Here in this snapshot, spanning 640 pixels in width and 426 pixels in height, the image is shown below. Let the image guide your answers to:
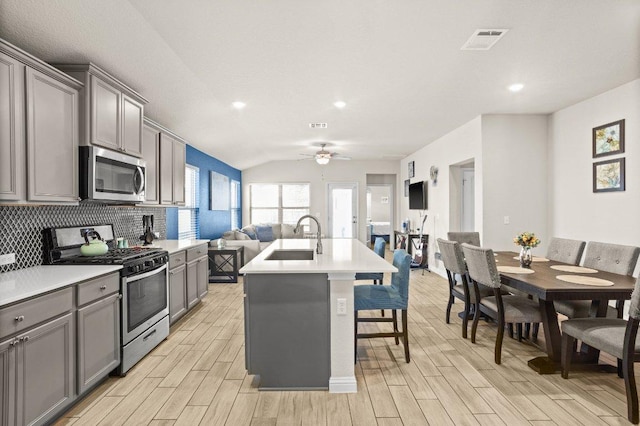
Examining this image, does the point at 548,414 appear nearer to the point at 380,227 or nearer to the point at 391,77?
the point at 391,77

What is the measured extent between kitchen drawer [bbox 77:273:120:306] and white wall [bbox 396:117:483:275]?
4711 millimetres

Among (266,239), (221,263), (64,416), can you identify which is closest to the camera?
(64,416)

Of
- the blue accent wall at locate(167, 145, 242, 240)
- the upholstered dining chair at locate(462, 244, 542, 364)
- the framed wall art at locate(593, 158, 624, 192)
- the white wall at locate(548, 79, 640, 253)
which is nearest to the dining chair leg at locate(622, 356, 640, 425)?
the upholstered dining chair at locate(462, 244, 542, 364)

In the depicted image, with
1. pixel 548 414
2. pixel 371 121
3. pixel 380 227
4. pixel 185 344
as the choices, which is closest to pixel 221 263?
pixel 185 344

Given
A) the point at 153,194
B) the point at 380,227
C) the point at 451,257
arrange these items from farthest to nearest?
the point at 380,227, the point at 153,194, the point at 451,257

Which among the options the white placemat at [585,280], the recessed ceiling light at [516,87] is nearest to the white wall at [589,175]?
the recessed ceiling light at [516,87]

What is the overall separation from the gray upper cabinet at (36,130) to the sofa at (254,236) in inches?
168

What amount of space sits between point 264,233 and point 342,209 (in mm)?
2552

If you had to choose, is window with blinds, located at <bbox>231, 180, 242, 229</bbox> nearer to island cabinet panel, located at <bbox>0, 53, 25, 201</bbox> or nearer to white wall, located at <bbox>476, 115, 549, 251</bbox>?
white wall, located at <bbox>476, 115, 549, 251</bbox>

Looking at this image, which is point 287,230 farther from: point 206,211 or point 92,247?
point 92,247

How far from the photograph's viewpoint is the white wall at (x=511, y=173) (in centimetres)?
523

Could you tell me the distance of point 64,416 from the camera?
2.30 metres

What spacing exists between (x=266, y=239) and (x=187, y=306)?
457cm

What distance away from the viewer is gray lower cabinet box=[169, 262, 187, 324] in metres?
3.85
